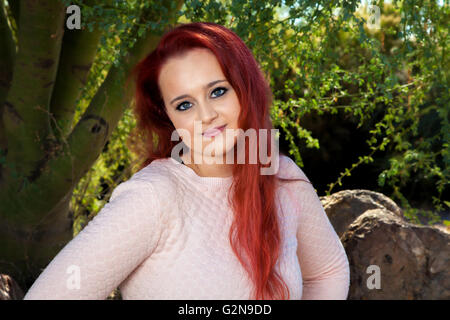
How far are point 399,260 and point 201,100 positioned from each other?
1.36 metres

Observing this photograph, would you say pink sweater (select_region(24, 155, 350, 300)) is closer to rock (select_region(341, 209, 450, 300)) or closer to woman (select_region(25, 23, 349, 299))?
woman (select_region(25, 23, 349, 299))

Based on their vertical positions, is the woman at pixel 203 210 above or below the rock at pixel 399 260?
above

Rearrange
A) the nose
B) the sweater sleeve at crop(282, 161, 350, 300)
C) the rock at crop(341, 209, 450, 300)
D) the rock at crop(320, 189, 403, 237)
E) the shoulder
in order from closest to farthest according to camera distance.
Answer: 1. the shoulder
2. the nose
3. the sweater sleeve at crop(282, 161, 350, 300)
4. the rock at crop(341, 209, 450, 300)
5. the rock at crop(320, 189, 403, 237)

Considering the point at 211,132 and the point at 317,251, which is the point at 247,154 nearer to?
the point at 211,132

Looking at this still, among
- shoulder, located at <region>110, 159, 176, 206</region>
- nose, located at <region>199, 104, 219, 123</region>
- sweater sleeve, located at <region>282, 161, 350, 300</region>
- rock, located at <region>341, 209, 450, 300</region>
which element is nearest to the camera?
shoulder, located at <region>110, 159, 176, 206</region>

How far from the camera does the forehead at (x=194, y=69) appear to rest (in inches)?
65.6

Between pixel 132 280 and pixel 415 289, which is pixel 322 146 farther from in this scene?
pixel 132 280

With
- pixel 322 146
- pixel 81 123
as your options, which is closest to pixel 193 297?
pixel 81 123

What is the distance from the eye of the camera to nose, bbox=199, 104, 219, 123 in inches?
65.5

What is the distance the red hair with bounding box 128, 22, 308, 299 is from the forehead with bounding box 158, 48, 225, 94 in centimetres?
2

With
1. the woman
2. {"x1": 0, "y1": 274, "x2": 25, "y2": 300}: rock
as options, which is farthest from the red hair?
{"x1": 0, "y1": 274, "x2": 25, "y2": 300}: rock

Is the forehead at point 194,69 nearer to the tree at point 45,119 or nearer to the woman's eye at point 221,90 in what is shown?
the woman's eye at point 221,90

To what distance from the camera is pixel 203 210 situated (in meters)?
1.65

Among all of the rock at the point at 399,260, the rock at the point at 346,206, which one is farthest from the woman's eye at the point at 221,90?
A: the rock at the point at 346,206
